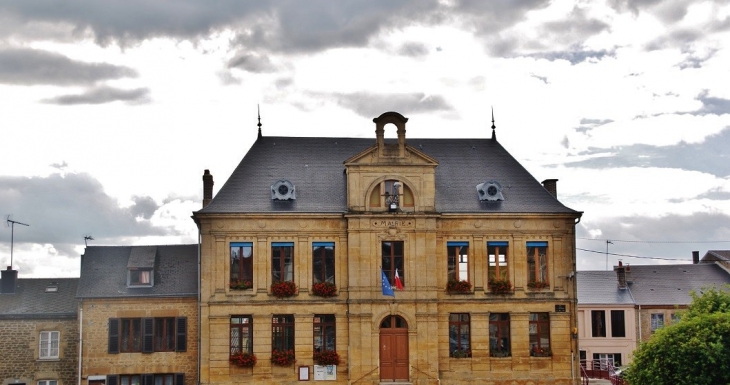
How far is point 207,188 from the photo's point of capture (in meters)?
41.0

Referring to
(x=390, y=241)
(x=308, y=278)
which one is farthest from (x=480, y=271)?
(x=308, y=278)

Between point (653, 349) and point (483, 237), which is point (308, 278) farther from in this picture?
point (653, 349)

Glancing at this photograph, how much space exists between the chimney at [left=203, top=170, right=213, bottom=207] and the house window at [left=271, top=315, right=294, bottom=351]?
668 centimetres

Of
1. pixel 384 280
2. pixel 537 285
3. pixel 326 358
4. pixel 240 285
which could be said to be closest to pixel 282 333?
pixel 326 358

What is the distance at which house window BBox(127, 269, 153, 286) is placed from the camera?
39406 mm

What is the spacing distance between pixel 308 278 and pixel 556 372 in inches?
470

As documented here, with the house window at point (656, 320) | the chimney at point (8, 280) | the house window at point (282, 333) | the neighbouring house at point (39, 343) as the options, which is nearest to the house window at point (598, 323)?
the house window at point (656, 320)

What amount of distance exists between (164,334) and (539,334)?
55.1 ft

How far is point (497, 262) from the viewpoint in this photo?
39.5m

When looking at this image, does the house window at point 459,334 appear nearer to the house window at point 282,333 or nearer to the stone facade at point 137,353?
the house window at point 282,333

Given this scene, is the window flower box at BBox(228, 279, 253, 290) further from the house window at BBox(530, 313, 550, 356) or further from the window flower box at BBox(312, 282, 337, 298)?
the house window at BBox(530, 313, 550, 356)

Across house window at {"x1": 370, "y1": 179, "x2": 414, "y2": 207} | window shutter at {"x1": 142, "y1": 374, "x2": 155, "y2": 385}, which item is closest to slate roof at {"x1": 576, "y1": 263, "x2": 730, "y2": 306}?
house window at {"x1": 370, "y1": 179, "x2": 414, "y2": 207}

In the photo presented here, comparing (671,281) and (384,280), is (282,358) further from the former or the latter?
(671,281)

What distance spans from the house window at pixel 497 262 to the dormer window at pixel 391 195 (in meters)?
4.19
